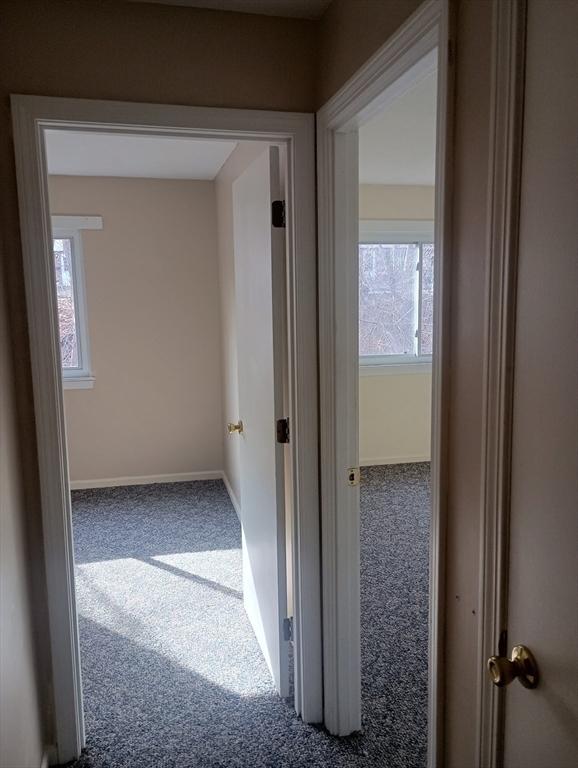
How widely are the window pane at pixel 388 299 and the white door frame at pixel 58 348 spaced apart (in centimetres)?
321

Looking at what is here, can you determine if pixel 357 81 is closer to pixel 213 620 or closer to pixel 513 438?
pixel 513 438

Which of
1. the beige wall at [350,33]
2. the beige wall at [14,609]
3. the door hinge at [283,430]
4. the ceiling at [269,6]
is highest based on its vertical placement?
the ceiling at [269,6]

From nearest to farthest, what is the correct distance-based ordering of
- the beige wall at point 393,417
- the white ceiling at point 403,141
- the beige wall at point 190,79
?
the beige wall at point 190,79
the white ceiling at point 403,141
the beige wall at point 393,417

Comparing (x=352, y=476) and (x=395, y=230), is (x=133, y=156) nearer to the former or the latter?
(x=395, y=230)

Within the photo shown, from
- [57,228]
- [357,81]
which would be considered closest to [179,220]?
[57,228]

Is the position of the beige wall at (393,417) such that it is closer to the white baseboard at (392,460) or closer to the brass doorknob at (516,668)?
the white baseboard at (392,460)

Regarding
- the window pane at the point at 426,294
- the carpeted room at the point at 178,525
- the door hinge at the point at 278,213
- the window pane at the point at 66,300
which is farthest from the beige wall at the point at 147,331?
the door hinge at the point at 278,213

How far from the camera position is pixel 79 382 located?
4.48 meters

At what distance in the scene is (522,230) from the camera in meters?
0.88

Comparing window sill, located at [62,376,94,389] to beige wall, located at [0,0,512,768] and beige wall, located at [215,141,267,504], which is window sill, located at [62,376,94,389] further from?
beige wall, located at [0,0,512,768]

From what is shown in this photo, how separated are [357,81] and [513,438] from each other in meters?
1.02

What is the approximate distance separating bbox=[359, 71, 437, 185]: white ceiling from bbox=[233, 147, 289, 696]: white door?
69 cm

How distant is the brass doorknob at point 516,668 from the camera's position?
89cm

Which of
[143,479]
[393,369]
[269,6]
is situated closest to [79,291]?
[143,479]
